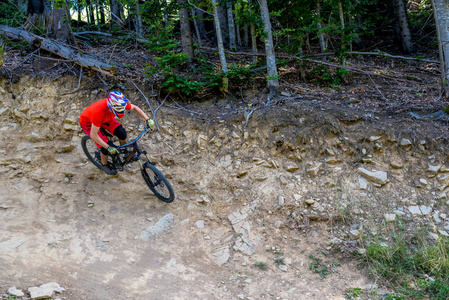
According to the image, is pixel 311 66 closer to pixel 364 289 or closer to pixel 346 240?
pixel 346 240

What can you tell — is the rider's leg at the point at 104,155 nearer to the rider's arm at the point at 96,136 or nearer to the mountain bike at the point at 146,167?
the mountain bike at the point at 146,167

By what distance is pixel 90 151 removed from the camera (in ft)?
20.4

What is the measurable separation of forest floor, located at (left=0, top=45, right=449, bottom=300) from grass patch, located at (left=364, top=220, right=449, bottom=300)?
0.24 metres

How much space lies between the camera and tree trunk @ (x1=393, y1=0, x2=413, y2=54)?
9.88 m

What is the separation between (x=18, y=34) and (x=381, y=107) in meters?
8.85

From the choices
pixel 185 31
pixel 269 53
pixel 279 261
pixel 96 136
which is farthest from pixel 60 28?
pixel 279 261

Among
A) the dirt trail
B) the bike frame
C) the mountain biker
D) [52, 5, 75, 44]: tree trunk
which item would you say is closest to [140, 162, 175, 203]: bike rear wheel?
the bike frame

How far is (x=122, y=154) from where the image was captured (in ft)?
17.6

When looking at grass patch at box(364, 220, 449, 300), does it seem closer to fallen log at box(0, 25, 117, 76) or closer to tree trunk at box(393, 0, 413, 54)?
fallen log at box(0, 25, 117, 76)

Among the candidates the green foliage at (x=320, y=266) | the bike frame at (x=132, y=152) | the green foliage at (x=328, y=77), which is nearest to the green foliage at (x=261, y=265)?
the green foliage at (x=320, y=266)

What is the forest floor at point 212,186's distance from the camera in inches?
171

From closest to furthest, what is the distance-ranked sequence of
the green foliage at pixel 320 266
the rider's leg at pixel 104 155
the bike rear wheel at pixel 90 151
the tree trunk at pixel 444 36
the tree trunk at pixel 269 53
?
the green foliage at pixel 320 266 < the rider's leg at pixel 104 155 < the bike rear wheel at pixel 90 151 < the tree trunk at pixel 444 36 < the tree trunk at pixel 269 53

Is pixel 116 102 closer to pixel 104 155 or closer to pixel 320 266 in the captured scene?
pixel 104 155

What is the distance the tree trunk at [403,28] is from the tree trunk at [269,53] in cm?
588
